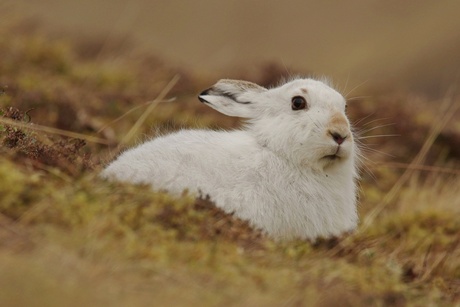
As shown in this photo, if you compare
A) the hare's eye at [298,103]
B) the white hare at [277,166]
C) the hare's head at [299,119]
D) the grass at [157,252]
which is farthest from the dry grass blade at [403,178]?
the hare's eye at [298,103]

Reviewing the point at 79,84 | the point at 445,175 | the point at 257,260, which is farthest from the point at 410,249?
the point at 79,84

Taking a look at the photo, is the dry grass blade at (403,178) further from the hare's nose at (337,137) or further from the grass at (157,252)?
the hare's nose at (337,137)

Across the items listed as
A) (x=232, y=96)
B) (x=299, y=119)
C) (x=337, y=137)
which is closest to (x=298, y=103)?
(x=299, y=119)

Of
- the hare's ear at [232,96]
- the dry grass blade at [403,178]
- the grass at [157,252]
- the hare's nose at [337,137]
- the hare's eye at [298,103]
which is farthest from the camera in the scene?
the dry grass blade at [403,178]

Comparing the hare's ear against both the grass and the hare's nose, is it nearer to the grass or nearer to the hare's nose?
the hare's nose

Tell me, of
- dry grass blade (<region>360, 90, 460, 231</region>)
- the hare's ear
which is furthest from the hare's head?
dry grass blade (<region>360, 90, 460, 231</region>)

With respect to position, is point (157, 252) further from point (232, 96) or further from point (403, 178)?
point (403, 178)
